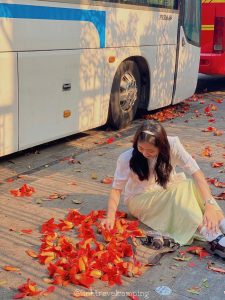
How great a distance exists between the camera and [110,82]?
7.88 meters

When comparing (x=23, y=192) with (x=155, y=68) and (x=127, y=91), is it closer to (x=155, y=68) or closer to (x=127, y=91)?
(x=127, y=91)

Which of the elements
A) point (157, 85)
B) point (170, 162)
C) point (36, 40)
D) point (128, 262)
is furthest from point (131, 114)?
point (128, 262)

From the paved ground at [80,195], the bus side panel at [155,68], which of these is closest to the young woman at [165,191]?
the paved ground at [80,195]

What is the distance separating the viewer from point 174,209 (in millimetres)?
4449

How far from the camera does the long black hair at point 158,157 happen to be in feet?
13.6

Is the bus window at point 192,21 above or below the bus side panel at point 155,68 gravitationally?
above

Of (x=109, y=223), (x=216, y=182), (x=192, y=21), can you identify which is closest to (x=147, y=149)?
(x=109, y=223)

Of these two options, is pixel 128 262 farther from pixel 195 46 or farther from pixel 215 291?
Result: pixel 195 46

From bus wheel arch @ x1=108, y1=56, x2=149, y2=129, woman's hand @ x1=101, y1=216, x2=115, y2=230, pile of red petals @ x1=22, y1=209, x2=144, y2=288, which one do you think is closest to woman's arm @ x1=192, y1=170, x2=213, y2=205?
pile of red petals @ x1=22, y1=209, x2=144, y2=288

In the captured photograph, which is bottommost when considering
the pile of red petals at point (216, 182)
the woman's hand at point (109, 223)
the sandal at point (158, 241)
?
the sandal at point (158, 241)

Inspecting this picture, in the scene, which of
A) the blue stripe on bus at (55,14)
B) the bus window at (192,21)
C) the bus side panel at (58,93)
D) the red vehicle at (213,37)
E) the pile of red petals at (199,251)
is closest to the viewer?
the pile of red petals at (199,251)

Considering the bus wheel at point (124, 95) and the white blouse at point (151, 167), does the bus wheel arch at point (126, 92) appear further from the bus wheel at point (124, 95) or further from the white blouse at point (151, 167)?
the white blouse at point (151, 167)

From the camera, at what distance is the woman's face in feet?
13.6

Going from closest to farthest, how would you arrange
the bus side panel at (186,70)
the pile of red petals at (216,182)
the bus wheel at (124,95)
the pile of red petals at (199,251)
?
the pile of red petals at (199,251) → the pile of red petals at (216,182) → the bus wheel at (124,95) → the bus side panel at (186,70)
